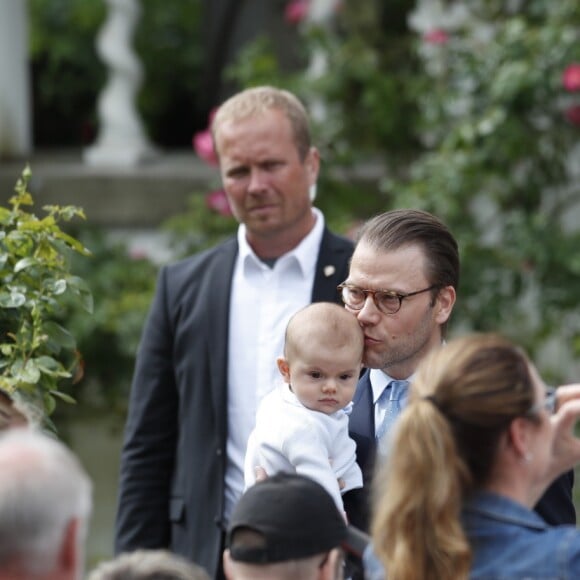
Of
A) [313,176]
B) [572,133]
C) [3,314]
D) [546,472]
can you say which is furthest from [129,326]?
[546,472]

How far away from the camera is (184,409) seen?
4059mm

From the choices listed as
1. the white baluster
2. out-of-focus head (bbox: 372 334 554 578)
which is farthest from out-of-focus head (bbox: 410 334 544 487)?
the white baluster

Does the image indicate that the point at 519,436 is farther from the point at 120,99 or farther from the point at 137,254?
the point at 120,99

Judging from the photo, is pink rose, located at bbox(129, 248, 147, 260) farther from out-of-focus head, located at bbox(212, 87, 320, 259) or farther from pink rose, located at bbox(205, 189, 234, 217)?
out-of-focus head, located at bbox(212, 87, 320, 259)

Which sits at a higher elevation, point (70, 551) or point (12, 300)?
point (12, 300)

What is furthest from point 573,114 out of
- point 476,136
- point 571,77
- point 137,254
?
point 137,254

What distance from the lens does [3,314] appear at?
3283 mm

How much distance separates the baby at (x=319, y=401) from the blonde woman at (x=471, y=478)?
0.63 m

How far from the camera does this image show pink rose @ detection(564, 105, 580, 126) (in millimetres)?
6316

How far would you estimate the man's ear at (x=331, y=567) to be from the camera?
2.27 metres

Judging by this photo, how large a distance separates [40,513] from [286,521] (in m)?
0.43

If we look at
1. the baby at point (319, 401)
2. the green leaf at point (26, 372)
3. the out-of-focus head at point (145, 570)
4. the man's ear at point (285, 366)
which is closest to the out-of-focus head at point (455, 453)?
the out-of-focus head at point (145, 570)

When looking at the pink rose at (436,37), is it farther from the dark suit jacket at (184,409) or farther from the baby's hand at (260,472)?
the baby's hand at (260,472)

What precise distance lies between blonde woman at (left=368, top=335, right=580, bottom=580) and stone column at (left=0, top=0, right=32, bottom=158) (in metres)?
6.21
